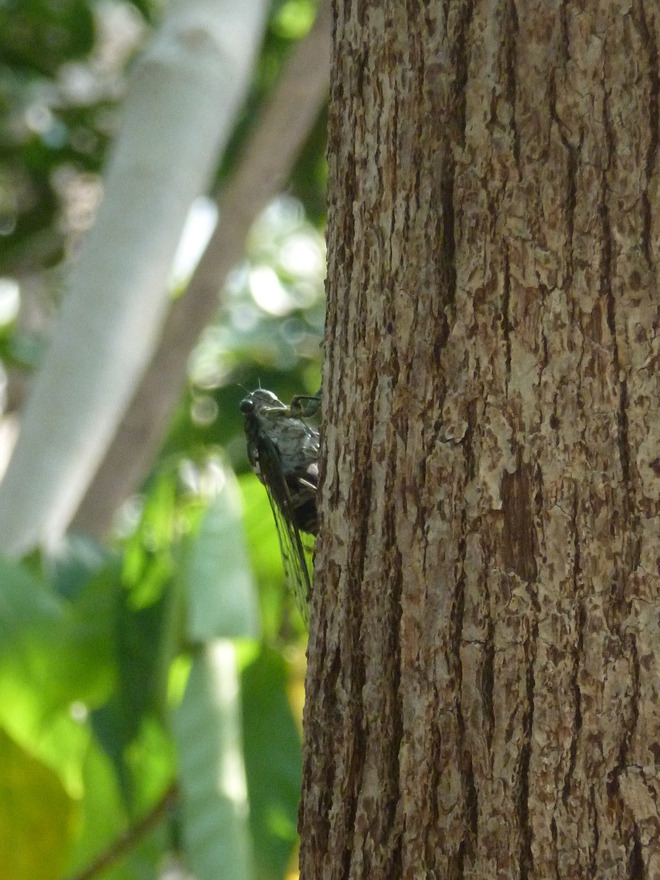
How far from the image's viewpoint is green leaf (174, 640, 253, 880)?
1331 mm

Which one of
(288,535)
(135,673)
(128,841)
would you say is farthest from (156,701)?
(288,535)

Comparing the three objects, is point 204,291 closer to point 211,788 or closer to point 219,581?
point 219,581

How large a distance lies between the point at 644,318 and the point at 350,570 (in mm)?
217

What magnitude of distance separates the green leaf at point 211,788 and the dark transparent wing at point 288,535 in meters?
0.33

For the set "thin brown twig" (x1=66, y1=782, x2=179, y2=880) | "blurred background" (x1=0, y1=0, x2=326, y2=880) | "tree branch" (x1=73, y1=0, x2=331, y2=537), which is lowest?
"thin brown twig" (x1=66, y1=782, x2=179, y2=880)

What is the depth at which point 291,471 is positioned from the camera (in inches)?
42.8

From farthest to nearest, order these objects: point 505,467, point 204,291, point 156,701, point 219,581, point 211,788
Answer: point 204,291 < point 156,701 < point 219,581 < point 211,788 < point 505,467

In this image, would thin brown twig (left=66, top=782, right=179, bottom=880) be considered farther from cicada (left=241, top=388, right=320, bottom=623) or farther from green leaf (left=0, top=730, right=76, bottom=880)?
cicada (left=241, top=388, right=320, bottom=623)

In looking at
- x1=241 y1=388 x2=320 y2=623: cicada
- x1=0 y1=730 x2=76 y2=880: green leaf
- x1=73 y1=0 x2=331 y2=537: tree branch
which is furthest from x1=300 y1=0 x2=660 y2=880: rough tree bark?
x1=73 y1=0 x2=331 y2=537: tree branch

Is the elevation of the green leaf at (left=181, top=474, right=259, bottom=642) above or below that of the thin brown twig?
above

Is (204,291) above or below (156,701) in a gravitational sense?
above

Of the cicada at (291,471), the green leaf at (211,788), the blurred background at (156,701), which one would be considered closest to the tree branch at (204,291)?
the blurred background at (156,701)

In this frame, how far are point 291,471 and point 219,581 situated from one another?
0.43 m

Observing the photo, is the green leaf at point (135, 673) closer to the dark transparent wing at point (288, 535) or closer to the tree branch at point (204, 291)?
the dark transparent wing at point (288, 535)
